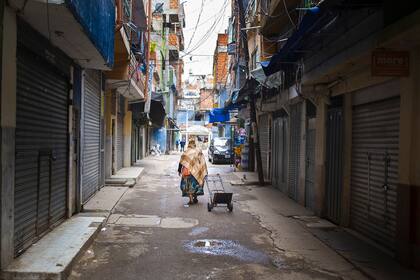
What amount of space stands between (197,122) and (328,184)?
213 ft

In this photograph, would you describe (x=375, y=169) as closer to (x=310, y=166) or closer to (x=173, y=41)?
(x=310, y=166)

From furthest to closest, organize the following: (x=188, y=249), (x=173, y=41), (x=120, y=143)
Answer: (x=173, y=41), (x=120, y=143), (x=188, y=249)

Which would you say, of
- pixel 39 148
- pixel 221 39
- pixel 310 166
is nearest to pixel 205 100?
pixel 221 39

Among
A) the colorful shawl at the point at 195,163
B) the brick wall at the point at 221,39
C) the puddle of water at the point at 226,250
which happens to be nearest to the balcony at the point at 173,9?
the brick wall at the point at 221,39

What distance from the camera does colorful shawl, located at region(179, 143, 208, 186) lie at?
1247 centimetres

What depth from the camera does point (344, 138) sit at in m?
9.12

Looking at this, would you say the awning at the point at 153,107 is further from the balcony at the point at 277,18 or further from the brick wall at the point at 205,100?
the brick wall at the point at 205,100

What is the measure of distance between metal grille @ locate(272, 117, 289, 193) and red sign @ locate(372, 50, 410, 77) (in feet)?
27.6

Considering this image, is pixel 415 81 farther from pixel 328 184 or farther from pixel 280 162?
pixel 280 162

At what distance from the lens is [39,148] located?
6906 millimetres

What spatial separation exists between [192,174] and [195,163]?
0.36 metres

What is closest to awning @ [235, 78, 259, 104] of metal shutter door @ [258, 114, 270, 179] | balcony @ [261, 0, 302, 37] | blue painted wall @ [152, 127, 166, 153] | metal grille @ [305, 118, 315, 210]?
metal shutter door @ [258, 114, 270, 179]

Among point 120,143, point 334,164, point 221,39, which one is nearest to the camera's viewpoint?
point 334,164

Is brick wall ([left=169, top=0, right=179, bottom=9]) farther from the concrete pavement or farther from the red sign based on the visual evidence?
the red sign
